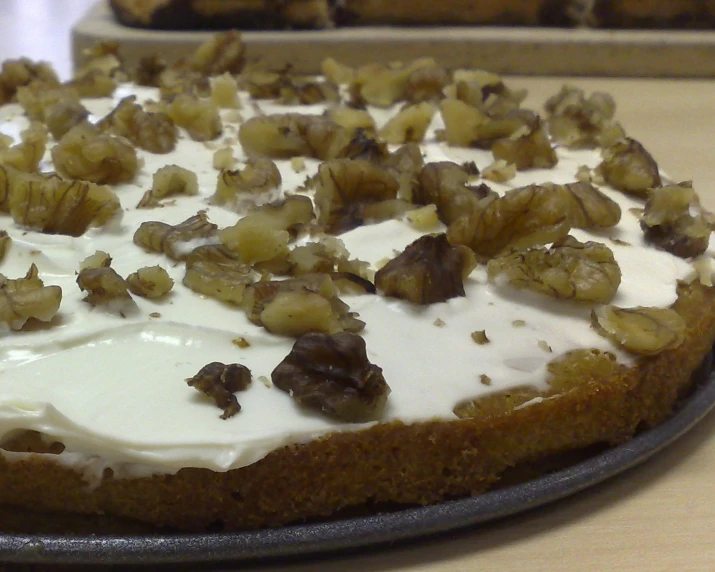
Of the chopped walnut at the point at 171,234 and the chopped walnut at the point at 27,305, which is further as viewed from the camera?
the chopped walnut at the point at 171,234

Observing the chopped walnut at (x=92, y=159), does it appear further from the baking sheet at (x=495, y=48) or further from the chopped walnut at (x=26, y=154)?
the baking sheet at (x=495, y=48)

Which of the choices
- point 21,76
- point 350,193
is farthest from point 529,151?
point 21,76

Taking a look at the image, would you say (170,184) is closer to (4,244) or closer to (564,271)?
(4,244)

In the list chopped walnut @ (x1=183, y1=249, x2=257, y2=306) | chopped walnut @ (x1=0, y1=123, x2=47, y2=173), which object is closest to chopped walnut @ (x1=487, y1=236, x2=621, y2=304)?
chopped walnut @ (x1=183, y1=249, x2=257, y2=306)

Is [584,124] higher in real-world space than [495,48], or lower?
higher

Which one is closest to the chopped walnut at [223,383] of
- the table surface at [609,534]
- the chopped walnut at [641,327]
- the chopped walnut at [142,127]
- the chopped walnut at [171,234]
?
the table surface at [609,534]

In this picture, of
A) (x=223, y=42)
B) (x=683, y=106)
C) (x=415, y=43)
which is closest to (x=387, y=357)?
(x=223, y=42)
